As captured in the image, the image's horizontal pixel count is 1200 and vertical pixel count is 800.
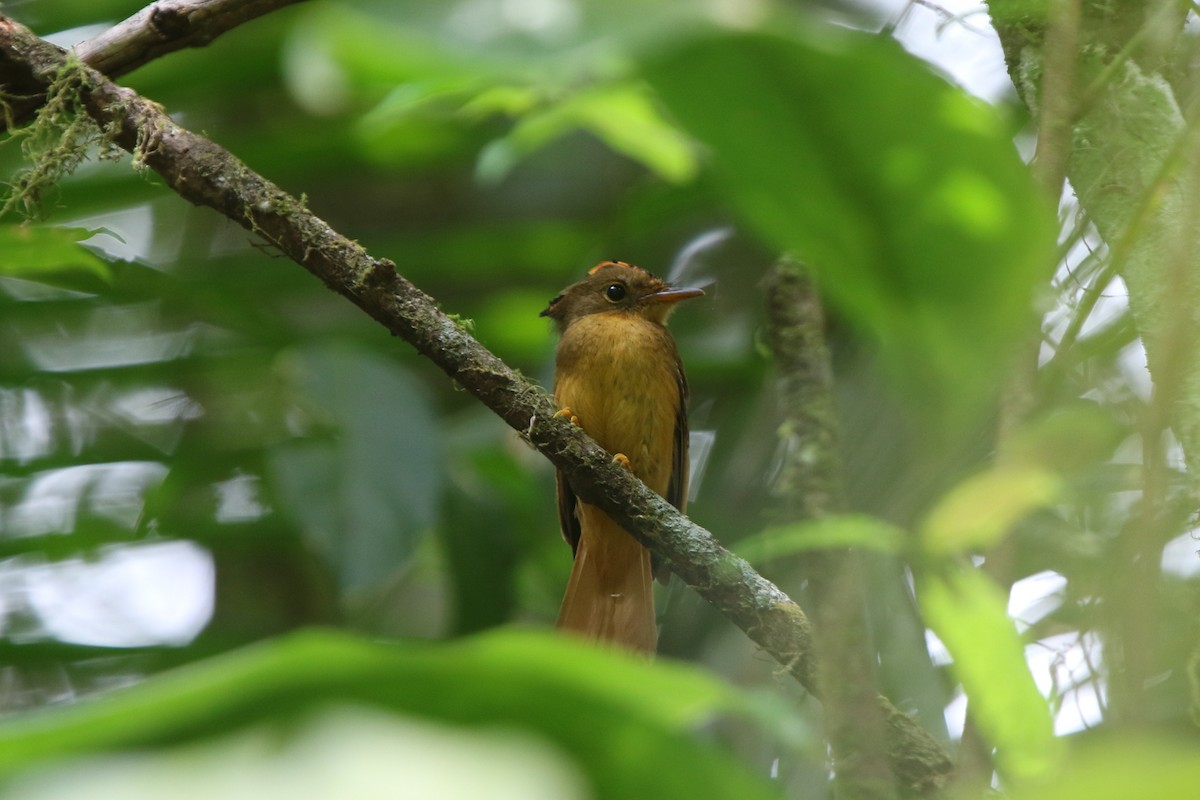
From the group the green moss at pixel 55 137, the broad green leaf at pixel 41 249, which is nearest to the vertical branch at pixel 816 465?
the broad green leaf at pixel 41 249

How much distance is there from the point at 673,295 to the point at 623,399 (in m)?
0.44

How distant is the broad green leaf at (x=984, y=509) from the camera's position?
898 millimetres

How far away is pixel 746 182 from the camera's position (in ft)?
2.57

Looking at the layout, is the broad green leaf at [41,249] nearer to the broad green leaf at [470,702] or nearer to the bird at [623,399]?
the broad green leaf at [470,702]

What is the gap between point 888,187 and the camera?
78cm

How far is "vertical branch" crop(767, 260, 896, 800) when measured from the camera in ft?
3.93

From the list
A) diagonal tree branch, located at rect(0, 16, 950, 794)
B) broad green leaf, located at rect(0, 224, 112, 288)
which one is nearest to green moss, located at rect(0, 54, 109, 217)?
diagonal tree branch, located at rect(0, 16, 950, 794)

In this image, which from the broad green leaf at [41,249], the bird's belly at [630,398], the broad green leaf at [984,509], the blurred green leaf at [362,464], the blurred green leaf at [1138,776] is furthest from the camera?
the bird's belly at [630,398]

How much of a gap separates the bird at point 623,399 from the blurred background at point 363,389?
0.11 metres

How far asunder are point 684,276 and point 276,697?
4.41 meters

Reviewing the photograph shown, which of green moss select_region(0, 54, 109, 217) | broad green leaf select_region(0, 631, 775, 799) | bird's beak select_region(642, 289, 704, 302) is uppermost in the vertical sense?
bird's beak select_region(642, 289, 704, 302)

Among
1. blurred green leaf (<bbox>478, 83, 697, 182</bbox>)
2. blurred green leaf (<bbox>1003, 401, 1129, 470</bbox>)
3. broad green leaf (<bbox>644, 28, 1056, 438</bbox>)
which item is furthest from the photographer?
blurred green leaf (<bbox>478, 83, 697, 182</bbox>)

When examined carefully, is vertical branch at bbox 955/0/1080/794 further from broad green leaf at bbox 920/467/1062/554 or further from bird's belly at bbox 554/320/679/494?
bird's belly at bbox 554/320/679/494

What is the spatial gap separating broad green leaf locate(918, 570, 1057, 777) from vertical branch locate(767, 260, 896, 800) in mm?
172
